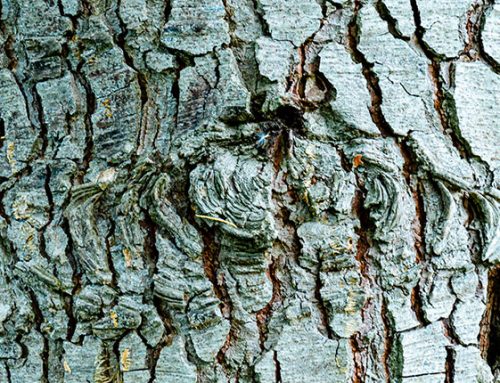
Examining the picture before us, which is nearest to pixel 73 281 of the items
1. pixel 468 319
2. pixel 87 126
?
pixel 87 126

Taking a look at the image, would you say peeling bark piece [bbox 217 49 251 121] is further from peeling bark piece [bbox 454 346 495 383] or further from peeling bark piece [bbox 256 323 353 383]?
peeling bark piece [bbox 454 346 495 383]

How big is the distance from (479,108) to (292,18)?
399 mm

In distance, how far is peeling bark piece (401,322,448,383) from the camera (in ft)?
4.17

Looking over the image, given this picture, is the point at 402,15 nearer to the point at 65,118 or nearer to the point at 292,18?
the point at 292,18

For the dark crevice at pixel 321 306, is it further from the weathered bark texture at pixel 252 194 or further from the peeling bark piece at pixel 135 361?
the peeling bark piece at pixel 135 361

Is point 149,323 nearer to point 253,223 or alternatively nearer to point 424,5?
point 253,223

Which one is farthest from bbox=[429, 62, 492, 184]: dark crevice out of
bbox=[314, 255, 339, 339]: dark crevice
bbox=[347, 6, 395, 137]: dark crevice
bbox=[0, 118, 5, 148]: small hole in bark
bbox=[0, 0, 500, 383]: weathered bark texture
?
bbox=[0, 118, 5, 148]: small hole in bark

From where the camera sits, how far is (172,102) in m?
1.28

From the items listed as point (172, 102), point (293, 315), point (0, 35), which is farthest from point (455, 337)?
point (0, 35)

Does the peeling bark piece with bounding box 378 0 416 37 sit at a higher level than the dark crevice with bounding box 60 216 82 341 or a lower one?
higher

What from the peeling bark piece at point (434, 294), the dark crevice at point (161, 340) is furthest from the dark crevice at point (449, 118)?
the dark crevice at point (161, 340)

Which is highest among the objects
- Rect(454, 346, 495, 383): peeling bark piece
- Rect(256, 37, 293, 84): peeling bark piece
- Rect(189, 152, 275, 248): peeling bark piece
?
Rect(256, 37, 293, 84): peeling bark piece

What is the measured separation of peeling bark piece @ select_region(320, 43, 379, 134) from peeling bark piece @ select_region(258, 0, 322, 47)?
51mm

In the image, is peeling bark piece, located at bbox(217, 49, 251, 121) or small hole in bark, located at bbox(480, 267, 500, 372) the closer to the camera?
peeling bark piece, located at bbox(217, 49, 251, 121)
